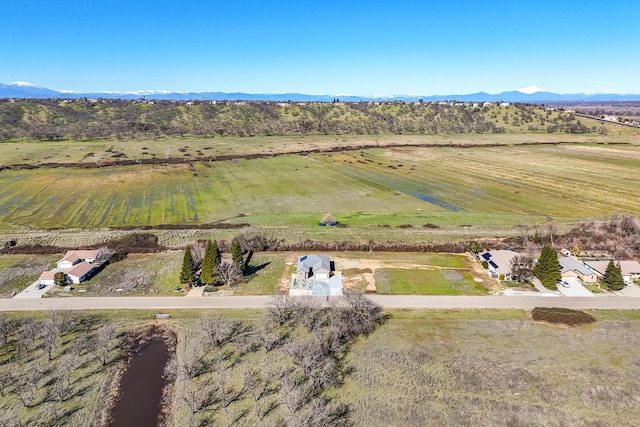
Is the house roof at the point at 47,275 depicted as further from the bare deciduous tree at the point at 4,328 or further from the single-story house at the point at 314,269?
the single-story house at the point at 314,269

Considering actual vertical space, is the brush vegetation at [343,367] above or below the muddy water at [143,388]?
above

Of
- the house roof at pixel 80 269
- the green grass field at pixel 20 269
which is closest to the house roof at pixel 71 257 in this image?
the house roof at pixel 80 269

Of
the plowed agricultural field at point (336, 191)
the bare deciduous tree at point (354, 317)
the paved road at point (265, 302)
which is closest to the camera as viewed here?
the bare deciduous tree at point (354, 317)

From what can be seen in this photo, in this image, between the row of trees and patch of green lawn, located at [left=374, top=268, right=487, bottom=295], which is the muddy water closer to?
the row of trees

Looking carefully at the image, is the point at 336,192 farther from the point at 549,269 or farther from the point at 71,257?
the point at 71,257

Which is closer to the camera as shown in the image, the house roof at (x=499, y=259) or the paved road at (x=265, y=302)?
the paved road at (x=265, y=302)

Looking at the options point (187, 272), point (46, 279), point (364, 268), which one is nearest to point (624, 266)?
point (364, 268)

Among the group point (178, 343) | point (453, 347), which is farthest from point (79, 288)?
point (453, 347)

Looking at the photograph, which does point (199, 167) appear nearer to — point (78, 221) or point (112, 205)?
point (112, 205)
